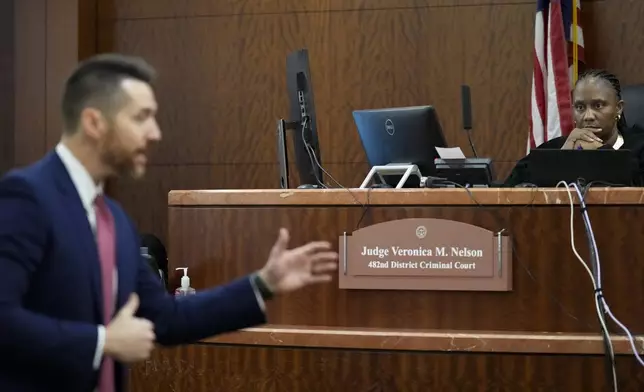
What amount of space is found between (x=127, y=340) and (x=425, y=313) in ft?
4.53

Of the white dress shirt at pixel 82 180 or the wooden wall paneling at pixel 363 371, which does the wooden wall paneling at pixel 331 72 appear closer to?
the wooden wall paneling at pixel 363 371

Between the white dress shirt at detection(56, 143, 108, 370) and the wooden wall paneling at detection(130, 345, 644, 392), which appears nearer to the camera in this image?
the white dress shirt at detection(56, 143, 108, 370)

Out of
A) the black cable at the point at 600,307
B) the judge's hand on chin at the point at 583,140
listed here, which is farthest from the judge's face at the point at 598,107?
the black cable at the point at 600,307

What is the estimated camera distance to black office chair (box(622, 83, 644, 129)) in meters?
3.95

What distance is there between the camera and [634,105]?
398 centimetres

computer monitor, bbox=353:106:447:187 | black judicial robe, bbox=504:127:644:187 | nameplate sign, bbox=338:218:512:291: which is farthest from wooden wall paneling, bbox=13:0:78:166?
nameplate sign, bbox=338:218:512:291

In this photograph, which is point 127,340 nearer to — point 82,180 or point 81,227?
point 81,227

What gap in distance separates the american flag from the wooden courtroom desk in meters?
2.05

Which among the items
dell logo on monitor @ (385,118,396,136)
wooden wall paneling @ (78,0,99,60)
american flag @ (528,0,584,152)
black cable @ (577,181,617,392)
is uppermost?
wooden wall paneling @ (78,0,99,60)

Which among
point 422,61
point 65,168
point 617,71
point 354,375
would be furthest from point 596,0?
point 65,168

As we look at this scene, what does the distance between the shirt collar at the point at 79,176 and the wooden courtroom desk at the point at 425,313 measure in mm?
1222

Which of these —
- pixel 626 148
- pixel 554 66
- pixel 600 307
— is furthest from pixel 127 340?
pixel 554 66

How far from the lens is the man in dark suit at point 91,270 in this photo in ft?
4.46

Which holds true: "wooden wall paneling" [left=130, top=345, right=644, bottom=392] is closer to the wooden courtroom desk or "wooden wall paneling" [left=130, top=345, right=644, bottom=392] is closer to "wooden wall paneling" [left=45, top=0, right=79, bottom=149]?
the wooden courtroom desk
